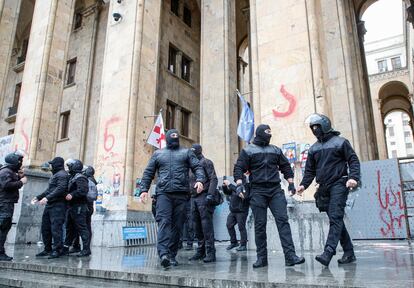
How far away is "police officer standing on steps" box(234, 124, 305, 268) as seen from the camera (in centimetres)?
491

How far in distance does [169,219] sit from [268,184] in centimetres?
162

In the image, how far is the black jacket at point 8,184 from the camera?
22.6 feet

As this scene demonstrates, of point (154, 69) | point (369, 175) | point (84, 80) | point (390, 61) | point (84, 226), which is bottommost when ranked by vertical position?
point (84, 226)

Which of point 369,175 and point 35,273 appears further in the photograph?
point 369,175

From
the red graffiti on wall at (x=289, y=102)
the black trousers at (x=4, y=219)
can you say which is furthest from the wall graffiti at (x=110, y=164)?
the red graffiti on wall at (x=289, y=102)

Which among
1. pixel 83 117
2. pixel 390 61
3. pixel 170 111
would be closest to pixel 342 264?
pixel 170 111

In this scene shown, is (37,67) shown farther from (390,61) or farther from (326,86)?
(390,61)

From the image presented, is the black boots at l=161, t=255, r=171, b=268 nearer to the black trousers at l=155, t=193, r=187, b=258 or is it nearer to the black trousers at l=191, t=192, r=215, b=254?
the black trousers at l=155, t=193, r=187, b=258

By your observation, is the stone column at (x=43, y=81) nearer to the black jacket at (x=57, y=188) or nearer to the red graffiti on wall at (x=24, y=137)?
the red graffiti on wall at (x=24, y=137)

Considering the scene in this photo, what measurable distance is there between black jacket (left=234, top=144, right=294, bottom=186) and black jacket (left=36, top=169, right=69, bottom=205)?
388cm

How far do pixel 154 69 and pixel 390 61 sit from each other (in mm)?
42570

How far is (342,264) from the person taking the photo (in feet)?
16.0

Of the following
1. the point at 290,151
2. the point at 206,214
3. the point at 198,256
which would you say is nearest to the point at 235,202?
the point at 290,151

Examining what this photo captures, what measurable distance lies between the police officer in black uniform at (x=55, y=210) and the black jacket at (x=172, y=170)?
8.48ft
